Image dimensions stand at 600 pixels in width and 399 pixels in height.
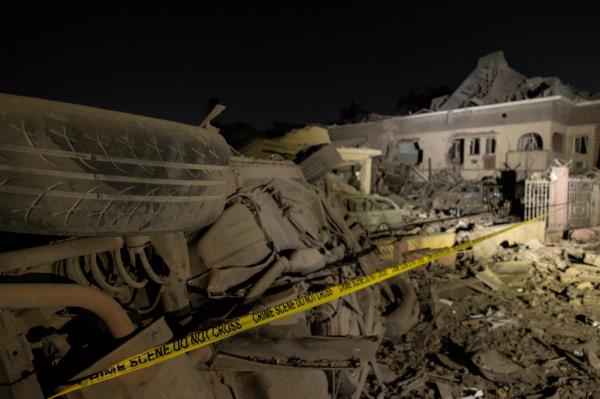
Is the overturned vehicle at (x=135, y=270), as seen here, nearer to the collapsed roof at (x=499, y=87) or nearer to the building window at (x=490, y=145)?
the building window at (x=490, y=145)

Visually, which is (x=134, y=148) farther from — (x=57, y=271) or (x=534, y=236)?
(x=534, y=236)

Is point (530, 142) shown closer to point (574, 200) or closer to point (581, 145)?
point (581, 145)

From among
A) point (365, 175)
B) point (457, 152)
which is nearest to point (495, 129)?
point (457, 152)

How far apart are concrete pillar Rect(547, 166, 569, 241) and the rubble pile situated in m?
3.31

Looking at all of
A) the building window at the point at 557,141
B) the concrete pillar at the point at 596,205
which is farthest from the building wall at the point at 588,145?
the concrete pillar at the point at 596,205

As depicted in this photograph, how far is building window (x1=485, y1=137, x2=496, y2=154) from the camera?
2395cm

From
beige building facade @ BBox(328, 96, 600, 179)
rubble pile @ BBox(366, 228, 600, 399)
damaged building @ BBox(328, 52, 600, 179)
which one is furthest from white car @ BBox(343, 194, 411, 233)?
beige building facade @ BBox(328, 96, 600, 179)

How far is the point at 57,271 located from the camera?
5.25ft

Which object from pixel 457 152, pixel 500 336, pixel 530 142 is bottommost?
pixel 500 336

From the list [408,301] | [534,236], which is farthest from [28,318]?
[534,236]

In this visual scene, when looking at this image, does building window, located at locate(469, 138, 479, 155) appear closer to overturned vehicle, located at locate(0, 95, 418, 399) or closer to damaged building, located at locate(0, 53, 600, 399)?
damaged building, located at locate(0, 53, 600, 399)

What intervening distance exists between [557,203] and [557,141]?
14975 millimetres

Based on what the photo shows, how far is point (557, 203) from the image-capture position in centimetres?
1088

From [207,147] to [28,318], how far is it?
1.02 metres
